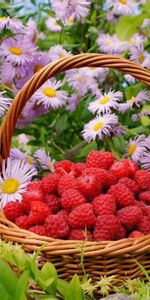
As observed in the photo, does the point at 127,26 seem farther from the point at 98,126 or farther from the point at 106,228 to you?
the point at 106,228

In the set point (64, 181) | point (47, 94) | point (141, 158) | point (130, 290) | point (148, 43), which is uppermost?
point (148, 43)

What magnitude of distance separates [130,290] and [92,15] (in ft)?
3.72

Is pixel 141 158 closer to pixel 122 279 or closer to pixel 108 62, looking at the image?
pixel 108 62

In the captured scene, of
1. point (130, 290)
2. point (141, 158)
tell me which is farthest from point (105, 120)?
point (130, 290)

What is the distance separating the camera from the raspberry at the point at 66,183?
49.3 inches

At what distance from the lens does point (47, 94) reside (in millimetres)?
1706

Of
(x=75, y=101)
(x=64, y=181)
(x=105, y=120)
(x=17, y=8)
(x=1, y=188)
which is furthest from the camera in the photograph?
(x=17, y=8)

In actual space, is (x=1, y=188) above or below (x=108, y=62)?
below

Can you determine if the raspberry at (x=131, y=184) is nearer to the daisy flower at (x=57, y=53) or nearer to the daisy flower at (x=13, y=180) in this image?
the daisy flower at (x=13, y=180)

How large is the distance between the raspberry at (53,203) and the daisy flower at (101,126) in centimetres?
28

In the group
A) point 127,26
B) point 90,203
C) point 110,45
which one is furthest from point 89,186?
point 110,45

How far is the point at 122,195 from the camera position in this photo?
1.24 meters

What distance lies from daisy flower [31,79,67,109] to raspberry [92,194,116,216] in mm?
505

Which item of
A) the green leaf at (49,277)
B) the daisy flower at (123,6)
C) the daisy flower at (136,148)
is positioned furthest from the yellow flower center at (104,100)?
the green leaf at (49,277)
